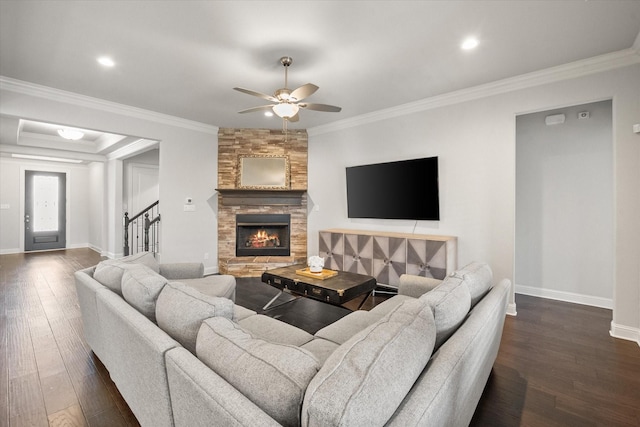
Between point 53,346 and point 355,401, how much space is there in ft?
10.2

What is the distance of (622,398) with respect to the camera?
6.38ft

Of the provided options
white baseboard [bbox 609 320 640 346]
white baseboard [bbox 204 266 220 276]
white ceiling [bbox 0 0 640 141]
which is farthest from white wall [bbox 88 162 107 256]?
white baseboard [bbox 609 320 640 346]

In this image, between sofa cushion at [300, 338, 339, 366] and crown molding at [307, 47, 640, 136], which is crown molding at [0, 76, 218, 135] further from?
sofa cushion at [300, 338, 339, 366]

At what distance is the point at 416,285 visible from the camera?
263 centimetres

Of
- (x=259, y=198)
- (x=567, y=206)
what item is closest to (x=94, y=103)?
(x=259, y=198)

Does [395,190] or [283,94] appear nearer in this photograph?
[283,94]

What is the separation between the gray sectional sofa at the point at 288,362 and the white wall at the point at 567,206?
2912mm

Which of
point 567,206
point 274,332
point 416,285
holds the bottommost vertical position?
point 274,332

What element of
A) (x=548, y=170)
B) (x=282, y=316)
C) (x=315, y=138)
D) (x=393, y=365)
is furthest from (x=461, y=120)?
(x=393, y=365)

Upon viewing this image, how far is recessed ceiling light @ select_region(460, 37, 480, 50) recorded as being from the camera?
2.61 metres

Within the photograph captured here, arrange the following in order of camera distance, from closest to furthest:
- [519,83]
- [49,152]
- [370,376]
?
[370,376]
[519,83]
[49,152]

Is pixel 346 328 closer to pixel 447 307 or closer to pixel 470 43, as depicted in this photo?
pixel 447 307

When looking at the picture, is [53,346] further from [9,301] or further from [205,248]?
[205,248]

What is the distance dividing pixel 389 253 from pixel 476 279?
2.14m
